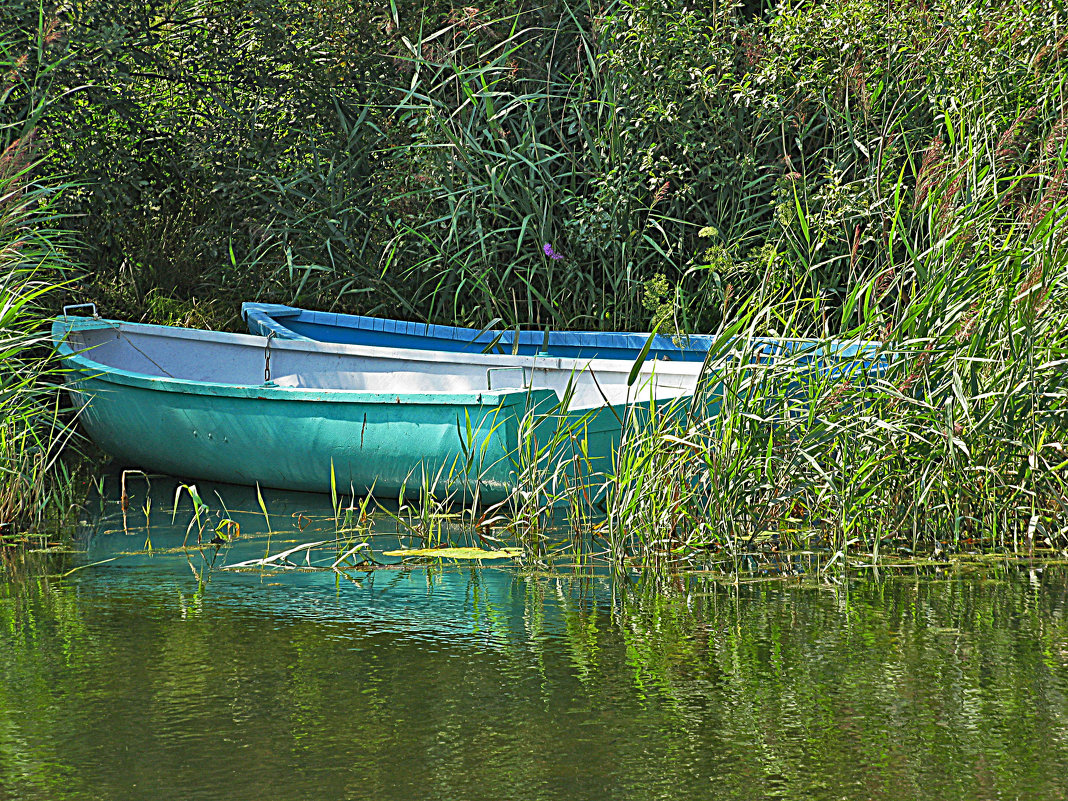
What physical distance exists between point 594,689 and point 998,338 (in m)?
2.25

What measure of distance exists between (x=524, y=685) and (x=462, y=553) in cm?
159

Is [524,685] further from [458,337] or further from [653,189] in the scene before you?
[653,189]

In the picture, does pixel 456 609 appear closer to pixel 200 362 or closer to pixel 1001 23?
pixel 200 362

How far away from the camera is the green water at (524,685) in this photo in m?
2.41

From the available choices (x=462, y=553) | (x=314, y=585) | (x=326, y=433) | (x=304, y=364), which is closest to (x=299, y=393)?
(x=326, y=433)

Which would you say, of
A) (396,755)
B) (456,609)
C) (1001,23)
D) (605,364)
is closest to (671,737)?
(396,755)

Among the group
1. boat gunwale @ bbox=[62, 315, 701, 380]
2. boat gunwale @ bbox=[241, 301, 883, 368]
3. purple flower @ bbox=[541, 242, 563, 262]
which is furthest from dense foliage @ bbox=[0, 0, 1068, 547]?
boat gunwale @ bbox=[62, 315, 701, 380]

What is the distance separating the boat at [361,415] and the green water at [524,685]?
45.1 inches

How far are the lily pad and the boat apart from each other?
1.33 ft

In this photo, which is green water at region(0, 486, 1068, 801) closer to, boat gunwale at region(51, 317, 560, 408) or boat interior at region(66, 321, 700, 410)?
boat gunwale at region(51, 317, 560, 408)

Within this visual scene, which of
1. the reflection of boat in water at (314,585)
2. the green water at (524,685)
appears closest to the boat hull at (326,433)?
the reflection of boat in water at (314,585)

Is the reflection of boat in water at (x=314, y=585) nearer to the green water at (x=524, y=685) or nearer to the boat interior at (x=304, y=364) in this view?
the green water at (x=524, y=685)

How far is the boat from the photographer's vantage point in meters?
5.39

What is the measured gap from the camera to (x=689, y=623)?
360 cm
